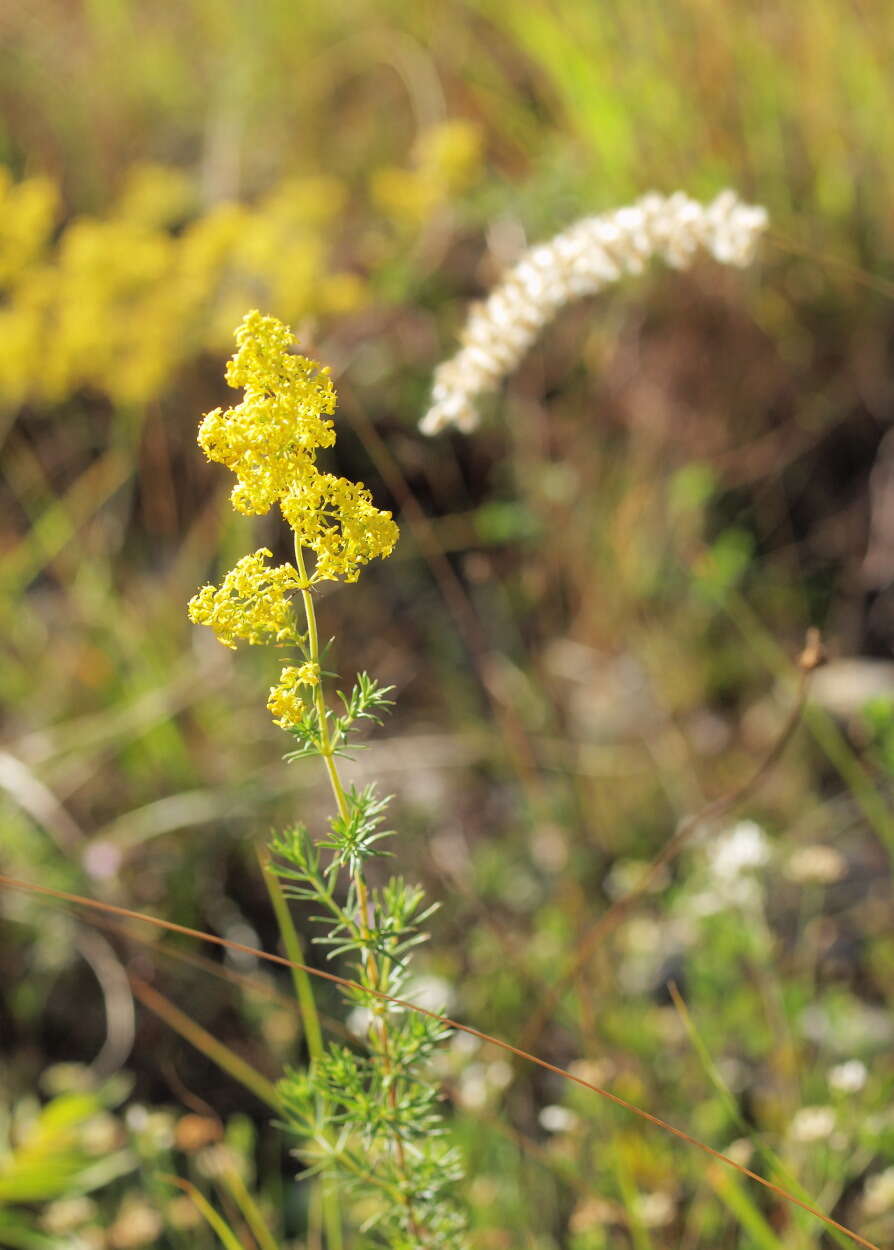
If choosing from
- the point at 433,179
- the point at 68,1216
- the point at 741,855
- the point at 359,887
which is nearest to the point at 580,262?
the point at 359,887

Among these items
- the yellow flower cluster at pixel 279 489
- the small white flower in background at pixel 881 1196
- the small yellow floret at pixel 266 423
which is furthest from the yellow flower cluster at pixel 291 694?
the small white flower in background at pixel 881 1196

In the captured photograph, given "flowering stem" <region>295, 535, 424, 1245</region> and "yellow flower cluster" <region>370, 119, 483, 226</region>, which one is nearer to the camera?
"flowering stem" <region>295, 535, 424, 1245</region>

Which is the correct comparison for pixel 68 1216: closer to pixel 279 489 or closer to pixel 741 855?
pixel 741 855

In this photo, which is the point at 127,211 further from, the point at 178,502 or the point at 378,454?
the point at 378,454

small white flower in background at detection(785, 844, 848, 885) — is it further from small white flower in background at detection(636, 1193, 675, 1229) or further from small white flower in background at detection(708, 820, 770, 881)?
small white flower in background at detection(636, 1193, 675, 1229)

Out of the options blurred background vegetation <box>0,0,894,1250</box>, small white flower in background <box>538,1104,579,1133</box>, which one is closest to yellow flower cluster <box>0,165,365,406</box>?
blurred background vegetation <box>0,0,894,1250</box>

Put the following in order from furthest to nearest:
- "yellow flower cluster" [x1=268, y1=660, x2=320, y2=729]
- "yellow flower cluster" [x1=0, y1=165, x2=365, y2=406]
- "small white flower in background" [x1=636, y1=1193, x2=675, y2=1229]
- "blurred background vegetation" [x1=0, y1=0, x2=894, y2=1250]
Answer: "yellow flower cluster" [x1=0, y1=165, x2=365, y2=406] < "blurred background vegetation" [x1=0, y1=0, x2=894, y2=1250] < "small white flower in background" [x1=636, y1=1193, x2=675, y2=1229] < "yellow flower cluster" [x1=268, y1=660, x2=320, y2=729]
